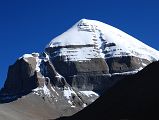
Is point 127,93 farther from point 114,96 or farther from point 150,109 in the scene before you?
point 150,109

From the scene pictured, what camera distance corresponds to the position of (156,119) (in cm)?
10950

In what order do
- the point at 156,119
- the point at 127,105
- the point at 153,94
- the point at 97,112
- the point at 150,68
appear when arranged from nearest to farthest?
the point at 156,119 < the point at 153,94 < the point at 127,105 < the point at 150,68 < the point at 97,112

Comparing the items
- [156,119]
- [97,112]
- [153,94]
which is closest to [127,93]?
[97,112]

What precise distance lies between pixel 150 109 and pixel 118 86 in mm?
47242

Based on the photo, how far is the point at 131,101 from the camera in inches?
5566

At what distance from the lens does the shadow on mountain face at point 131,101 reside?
4823 inches

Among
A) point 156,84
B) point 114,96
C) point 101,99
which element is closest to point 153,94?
point 156,84

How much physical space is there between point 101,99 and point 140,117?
5159 centimetres

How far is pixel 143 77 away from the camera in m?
150

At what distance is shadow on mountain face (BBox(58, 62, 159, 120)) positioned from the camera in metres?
122

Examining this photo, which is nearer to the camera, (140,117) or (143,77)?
(140,117)

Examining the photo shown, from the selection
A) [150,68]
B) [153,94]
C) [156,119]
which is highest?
[150,68]

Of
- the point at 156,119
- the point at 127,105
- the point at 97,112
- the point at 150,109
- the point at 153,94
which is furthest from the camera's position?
the point at 97,112

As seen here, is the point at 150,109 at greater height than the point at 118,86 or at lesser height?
lesser
